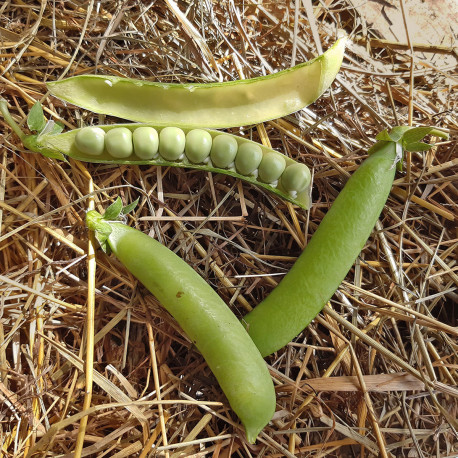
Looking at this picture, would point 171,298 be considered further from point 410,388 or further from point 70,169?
point 410,388

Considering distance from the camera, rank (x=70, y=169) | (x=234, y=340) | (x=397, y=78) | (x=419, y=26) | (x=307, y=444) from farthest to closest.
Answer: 1. (x=419, y=26)
2. (x=397, y=78)
3. (x=70, y=169)
4. (x=307, y=444)
5. (x=234, y=340)

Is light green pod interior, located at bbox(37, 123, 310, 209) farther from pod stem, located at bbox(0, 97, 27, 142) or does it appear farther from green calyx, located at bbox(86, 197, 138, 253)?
green calyx, located at bbox(86, 197, 138, 253)

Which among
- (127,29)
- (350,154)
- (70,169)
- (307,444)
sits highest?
(127,29)

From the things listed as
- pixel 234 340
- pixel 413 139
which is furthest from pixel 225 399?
pixel 413 139

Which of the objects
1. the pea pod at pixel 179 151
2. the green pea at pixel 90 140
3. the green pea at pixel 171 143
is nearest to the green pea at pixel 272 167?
the pea pod at pixel 179 151

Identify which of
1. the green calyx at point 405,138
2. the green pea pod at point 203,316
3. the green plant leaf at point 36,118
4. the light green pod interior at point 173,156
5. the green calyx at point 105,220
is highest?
the green calyx at point 405,138

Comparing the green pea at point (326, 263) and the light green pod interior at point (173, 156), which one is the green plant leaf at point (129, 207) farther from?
the green pea at point (326, 263)

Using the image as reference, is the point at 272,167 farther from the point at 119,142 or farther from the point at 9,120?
the point at 9,120

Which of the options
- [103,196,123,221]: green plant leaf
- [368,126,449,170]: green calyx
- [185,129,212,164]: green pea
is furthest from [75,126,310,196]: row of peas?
[368,126,449,170]: green calyx
